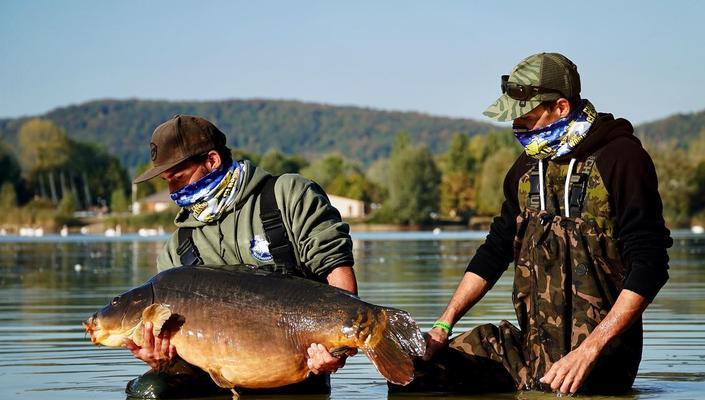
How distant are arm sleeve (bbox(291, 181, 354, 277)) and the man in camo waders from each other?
26.2 inches

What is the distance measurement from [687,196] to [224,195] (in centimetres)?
11546

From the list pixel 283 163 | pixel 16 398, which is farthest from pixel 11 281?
pixel 283 163

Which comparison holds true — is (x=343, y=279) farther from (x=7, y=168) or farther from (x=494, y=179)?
(x=7, y=168)

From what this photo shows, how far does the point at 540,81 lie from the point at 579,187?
22.4 inches

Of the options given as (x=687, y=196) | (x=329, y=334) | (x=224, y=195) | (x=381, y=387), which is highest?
(x=224, y=195)

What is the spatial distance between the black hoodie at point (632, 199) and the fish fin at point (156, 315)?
2122 millimetres

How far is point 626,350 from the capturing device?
21.9 feet

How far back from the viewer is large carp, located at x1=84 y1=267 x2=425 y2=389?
611cm

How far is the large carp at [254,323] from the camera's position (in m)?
6.11

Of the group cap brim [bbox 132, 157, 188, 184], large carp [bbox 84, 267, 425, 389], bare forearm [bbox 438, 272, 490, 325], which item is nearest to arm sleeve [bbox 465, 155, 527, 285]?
bare forearm [bbox 438, 272, 490, 325]

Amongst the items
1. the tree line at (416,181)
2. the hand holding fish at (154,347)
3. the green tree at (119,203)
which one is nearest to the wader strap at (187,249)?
the hand holding fish at (154,347)

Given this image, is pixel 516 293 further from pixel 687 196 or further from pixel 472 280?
pixel 687 196

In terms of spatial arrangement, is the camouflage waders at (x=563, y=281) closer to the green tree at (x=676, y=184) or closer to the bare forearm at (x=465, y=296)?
the bare forearm at (x=465, y=296)

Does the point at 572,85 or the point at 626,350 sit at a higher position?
the point at 572,85
